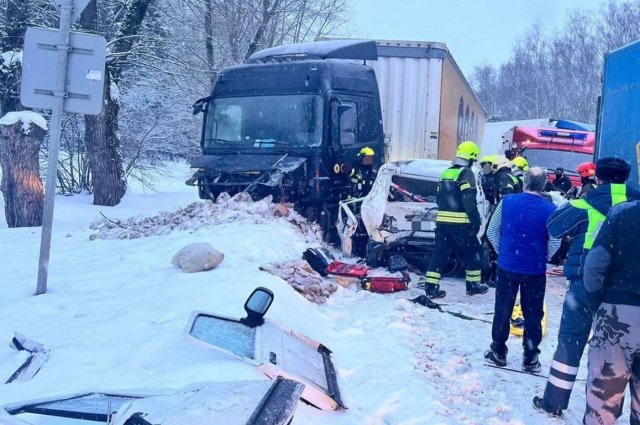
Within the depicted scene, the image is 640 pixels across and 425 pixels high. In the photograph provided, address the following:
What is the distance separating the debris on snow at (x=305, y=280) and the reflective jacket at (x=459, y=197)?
1634 millimetres

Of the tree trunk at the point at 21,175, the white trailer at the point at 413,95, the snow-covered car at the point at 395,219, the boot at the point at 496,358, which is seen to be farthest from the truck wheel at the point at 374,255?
the tree trunk at the point at 21,175


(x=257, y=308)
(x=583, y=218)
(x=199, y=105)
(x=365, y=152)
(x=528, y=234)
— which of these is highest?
(x=199, y=105)

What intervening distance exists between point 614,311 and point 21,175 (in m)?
11.3

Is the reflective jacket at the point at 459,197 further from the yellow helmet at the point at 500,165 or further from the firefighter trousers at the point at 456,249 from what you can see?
the yellow helmet at the point at 500,165

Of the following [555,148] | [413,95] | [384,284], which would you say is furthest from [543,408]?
[555,148]

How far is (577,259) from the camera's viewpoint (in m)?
4.18

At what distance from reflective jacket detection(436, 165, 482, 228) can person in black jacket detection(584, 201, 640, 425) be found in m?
3.73

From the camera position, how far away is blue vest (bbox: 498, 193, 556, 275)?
494 cm

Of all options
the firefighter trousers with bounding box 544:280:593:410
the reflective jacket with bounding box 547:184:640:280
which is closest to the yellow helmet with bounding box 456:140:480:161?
the reflective jacket with bounding box 547:184:640:280

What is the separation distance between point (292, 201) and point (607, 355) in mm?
6873

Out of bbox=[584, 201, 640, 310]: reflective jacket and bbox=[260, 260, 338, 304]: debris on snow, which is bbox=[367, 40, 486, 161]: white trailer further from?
bbox=[584, 201, 640, 310]: reflective jacket

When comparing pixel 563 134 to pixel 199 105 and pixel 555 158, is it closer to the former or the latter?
pixel 555 158

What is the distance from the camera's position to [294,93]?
388 inches

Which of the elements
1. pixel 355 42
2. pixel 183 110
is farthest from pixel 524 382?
pixel 183 110
